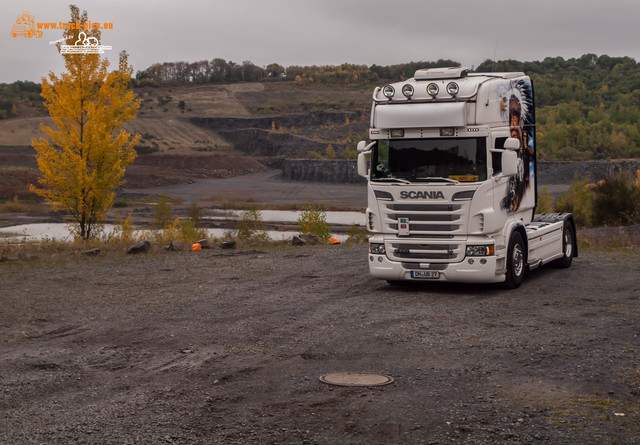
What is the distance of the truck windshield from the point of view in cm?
1450

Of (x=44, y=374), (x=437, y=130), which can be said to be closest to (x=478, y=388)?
(x=44, y=374)

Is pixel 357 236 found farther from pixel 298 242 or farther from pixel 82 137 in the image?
pixel 82 137

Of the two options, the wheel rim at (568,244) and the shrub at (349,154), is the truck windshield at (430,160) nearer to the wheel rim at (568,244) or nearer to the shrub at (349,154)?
the wheel rim at (568,244)

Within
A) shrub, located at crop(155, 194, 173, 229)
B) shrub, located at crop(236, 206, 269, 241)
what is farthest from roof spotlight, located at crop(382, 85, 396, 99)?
shrub, located at crop(155, 194, 173, 229)

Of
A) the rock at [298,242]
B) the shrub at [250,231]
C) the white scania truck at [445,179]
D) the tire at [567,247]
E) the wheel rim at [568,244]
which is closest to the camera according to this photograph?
the white scania truck at [445,179]

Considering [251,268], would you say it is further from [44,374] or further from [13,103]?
[13,103]

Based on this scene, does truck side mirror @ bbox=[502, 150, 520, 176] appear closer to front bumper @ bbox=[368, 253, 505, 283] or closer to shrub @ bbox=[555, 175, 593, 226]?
front bumper @ bbox=[368, 253, 505, 283]

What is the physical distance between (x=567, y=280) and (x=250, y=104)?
526 ft

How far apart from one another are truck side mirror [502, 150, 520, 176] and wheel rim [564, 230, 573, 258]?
16.9ft

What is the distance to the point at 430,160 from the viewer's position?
48.4 feet

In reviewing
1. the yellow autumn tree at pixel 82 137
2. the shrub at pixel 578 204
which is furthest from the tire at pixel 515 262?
the shrub at pixel 578 204

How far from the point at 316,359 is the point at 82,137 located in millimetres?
23185

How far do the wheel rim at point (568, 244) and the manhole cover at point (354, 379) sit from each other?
1095 centimetres

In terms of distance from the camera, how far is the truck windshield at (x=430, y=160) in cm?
1450
